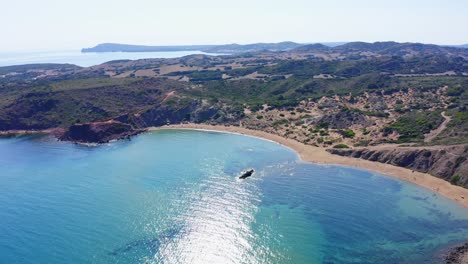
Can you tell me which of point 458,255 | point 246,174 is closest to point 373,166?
point 246,174

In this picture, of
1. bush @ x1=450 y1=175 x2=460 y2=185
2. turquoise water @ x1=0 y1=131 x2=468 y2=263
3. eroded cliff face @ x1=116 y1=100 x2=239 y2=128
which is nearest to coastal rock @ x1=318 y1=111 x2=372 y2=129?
turquoise water @ x1=0 y1=131 x2=468 y2=263

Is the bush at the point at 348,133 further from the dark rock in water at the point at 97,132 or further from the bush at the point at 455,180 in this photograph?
the dark rock in water at the point at 97,132

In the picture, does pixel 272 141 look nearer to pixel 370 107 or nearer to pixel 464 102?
pixel 370 107

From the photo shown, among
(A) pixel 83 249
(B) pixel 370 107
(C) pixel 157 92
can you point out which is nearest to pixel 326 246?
(A) pixel 83 249

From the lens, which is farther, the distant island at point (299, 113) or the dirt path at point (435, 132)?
the dirt path at point (435, 132)

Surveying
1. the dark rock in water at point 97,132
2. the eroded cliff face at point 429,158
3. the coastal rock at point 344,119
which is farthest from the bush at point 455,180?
the dark rock in water at point 97,132

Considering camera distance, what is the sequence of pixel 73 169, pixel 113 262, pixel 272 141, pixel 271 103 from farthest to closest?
pixel 271 103
pixel 272 141
pixel 73 169
pixel 113 262
